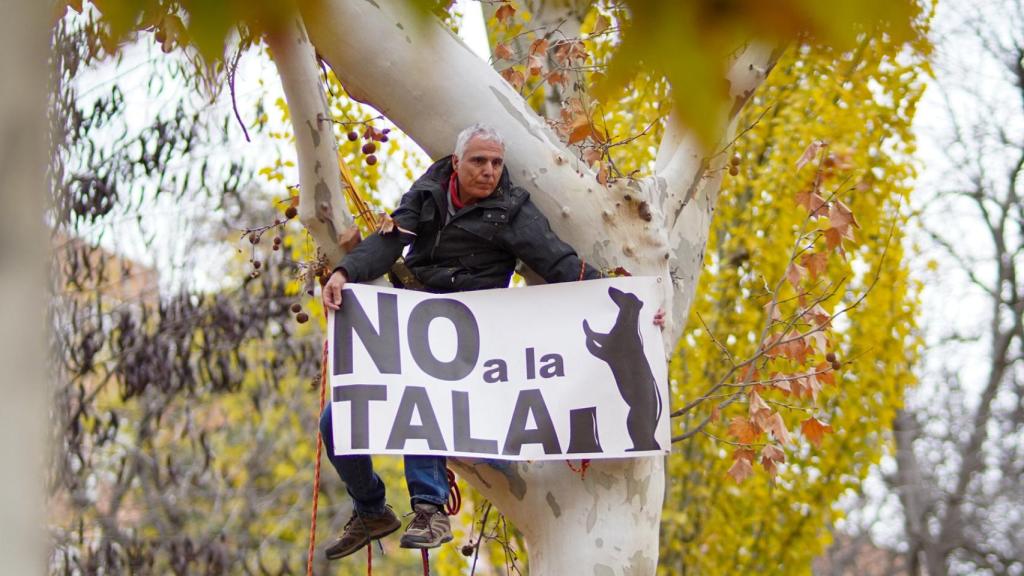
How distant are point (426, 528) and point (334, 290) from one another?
949mm

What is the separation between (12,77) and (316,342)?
12047 mm

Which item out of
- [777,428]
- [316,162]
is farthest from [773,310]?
[316,162]

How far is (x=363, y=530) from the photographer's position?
190 inches

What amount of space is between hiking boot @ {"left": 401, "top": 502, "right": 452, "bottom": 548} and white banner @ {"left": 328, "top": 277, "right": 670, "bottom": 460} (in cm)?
27

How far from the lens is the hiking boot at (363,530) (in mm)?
4812

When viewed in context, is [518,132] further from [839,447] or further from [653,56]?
[839,447]

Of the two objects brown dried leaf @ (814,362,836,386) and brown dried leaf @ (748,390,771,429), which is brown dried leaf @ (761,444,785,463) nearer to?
brown dried leaf @ (748,390,771,429)

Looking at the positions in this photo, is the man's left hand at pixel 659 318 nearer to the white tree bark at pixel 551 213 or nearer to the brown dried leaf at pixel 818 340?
the white tree bark at pixel 551 213

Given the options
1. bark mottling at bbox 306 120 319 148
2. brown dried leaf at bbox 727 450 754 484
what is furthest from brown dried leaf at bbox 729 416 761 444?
bark mottling at bbox 306 120 319 148

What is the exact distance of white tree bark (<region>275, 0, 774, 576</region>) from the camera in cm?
437

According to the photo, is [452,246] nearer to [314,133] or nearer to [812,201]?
[314,133]

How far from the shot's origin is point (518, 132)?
182 inches

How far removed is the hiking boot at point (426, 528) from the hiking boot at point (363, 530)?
36 cm

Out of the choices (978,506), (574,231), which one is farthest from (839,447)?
(978,506)
